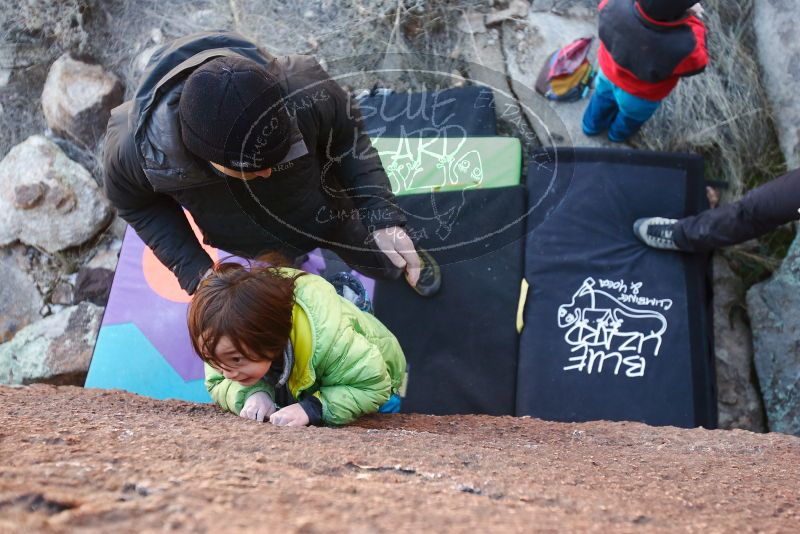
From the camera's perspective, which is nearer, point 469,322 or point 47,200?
point 469,322

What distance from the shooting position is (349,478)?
0.93m

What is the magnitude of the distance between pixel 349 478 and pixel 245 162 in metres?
0.68

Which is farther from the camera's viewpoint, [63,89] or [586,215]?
[63,89]

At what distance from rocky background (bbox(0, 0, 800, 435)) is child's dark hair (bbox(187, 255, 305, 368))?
1516 mm

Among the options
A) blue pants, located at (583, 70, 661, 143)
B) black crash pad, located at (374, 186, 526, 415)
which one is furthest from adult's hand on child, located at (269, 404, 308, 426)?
blue pants, located at (583, 70, 661, 143)

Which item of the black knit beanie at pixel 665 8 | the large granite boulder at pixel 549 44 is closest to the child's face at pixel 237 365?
the black knit beanie at pixel 665 8

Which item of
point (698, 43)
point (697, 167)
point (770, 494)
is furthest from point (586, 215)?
point (770, 494)

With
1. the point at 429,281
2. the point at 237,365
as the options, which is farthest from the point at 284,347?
the point at 429,281

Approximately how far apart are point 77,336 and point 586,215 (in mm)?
2235

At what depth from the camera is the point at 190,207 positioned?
163 cm

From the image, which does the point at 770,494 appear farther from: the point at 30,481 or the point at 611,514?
the point at 30,481

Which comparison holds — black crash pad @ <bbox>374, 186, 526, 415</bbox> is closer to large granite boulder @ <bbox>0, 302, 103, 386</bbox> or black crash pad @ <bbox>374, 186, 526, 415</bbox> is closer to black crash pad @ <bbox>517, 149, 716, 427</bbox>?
black crash pad @ <bbox>517, 149, 716, 427</bbox>

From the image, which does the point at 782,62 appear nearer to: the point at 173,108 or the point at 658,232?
the point at 658,232

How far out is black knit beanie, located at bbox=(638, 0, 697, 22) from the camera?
1902 millimetres
